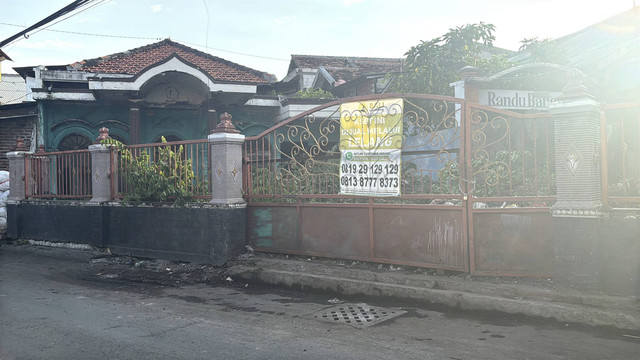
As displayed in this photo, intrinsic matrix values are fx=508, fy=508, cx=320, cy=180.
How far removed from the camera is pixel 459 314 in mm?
5875

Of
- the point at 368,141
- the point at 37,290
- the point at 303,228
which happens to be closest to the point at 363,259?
the point at 303,228

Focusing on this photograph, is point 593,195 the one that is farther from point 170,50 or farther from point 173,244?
point 170,50

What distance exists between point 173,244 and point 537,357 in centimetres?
684

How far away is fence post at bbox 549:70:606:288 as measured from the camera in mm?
5832

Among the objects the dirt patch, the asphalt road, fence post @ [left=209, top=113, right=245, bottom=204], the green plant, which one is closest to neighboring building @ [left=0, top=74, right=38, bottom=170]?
the green plant

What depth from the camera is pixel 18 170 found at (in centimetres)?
1291

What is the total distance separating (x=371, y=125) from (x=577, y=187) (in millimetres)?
2961

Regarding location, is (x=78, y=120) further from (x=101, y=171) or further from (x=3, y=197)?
(x=101, y=171)

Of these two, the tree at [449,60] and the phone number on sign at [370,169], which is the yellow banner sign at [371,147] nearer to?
the phone number on sign at [370,169]

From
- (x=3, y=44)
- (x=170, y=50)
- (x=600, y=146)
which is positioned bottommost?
(x=600, y=146)

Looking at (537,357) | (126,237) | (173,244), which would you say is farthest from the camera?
(126,237)

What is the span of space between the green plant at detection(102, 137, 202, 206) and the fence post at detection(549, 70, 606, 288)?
244 inches

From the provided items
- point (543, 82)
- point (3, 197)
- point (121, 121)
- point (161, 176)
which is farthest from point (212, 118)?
point (543, 82)

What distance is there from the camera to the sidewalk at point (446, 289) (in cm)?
541
